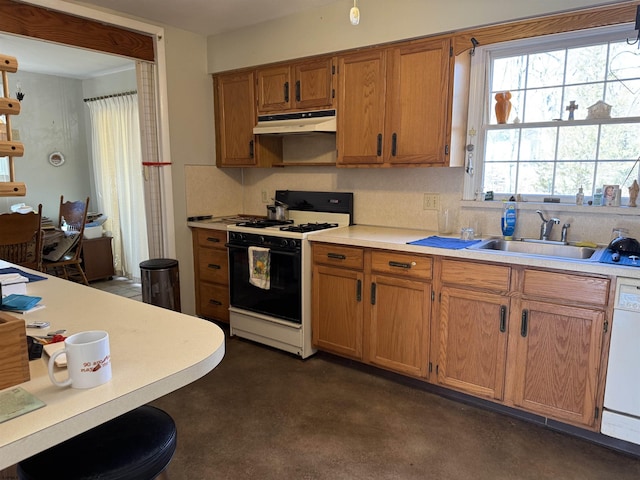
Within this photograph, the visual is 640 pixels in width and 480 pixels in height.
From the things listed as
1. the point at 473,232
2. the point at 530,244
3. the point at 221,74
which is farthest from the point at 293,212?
the point at 530,244

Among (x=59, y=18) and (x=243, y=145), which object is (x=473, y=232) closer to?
(x=243, y=145)

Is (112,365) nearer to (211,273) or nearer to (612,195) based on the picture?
(612,195)

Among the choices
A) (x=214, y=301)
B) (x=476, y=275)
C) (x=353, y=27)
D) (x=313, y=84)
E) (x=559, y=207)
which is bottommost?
(x=214, y=301)

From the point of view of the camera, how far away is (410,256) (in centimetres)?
259

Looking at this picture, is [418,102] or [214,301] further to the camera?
[214,301]

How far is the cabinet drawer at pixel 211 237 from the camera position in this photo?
11.9 ft

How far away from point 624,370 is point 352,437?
1.34 meters

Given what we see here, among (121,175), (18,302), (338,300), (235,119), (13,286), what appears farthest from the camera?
(121,175)

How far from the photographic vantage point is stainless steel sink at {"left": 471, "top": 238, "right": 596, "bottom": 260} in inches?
96.0

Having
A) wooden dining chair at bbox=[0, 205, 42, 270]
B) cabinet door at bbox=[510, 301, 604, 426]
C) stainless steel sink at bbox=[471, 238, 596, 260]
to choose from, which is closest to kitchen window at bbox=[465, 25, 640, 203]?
stainless steel sink at bbox=[471, 238, 596, 260]

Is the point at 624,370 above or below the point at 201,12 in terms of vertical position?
below

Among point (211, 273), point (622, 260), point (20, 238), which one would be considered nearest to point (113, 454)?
point (622, 260)

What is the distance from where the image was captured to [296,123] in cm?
333

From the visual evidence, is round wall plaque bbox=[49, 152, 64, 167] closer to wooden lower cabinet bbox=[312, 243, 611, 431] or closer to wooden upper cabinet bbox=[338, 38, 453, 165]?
wooden upper cabinet bbox=[338, 38, 453, 165]
